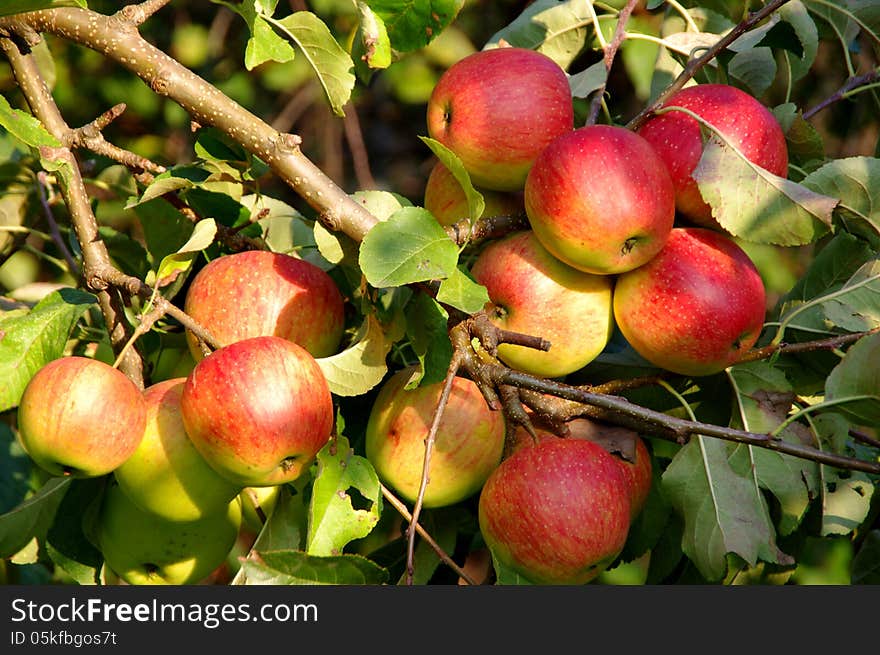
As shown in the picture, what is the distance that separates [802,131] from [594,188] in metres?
0.34

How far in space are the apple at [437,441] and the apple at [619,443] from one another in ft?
0.11

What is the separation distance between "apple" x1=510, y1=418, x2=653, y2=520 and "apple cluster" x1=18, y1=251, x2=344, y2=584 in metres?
0.21

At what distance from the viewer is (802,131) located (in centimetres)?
112

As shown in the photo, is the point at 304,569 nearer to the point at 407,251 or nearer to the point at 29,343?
the point at 407,251

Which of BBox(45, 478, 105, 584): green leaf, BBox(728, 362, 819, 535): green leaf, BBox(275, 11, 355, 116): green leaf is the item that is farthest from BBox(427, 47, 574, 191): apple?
BBox(45, 478, 105, 584): green leaf

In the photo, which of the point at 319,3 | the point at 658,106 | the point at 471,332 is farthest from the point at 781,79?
the point at 319,3

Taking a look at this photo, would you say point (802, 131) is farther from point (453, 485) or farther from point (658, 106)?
point (453, 485)

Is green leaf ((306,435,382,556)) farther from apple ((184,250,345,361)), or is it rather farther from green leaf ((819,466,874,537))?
green leaf ((819,466,874,537))

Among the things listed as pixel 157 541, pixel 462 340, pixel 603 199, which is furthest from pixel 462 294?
pixel 157 541

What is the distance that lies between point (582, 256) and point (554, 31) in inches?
16.3

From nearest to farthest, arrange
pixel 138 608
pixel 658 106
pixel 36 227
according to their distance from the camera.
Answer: pixel 138 608
pixel 658 106
pixel 36 227

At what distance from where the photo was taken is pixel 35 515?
106cm

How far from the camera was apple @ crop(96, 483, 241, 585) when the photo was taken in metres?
1.02

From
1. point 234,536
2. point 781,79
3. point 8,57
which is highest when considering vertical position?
point 8,57
